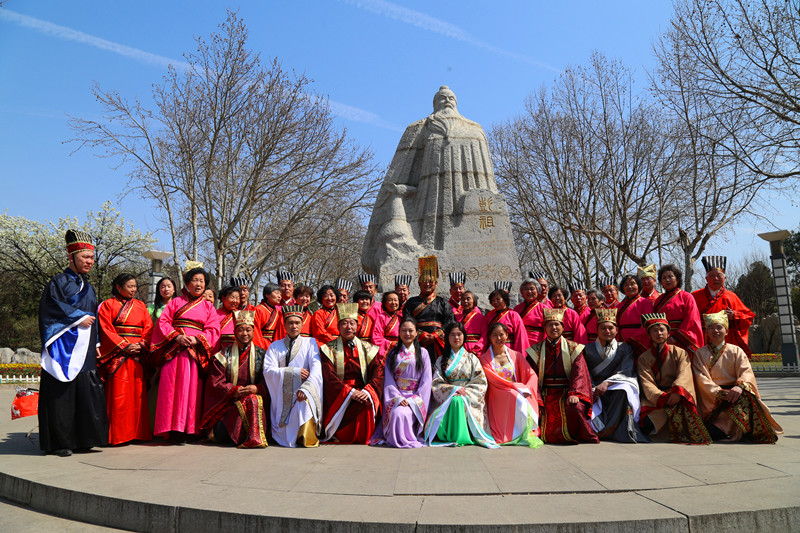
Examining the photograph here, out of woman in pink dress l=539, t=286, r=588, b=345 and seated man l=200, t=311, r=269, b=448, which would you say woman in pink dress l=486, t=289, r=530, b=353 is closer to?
woman in pink dress l=539, t=286, r=588, b=345

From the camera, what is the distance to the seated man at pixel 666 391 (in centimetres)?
571

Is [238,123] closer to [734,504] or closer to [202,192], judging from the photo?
[202,192]

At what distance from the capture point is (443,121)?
12.1m

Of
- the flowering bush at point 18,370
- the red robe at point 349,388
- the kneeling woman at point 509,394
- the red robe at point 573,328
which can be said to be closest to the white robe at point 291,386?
the red robe at point 349,388

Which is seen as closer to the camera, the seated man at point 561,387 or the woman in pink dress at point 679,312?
the seated man at point 561,387

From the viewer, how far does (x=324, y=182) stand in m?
17.2

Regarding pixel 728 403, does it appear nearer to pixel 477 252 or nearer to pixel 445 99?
pixel 477 252

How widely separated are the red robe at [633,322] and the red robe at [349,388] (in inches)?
116

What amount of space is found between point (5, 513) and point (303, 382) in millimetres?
2646

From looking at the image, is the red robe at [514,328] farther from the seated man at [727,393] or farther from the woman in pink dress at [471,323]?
the seated man at [727,393]

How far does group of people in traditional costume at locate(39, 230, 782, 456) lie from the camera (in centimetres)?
544

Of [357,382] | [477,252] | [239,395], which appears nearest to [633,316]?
[357,382]

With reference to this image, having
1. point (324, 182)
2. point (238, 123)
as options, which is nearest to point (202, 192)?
point (238, 123)

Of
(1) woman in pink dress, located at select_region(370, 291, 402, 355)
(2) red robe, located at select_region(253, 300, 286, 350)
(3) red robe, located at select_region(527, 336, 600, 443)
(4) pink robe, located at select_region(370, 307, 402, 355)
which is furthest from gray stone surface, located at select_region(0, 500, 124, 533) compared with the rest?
(3) red robe, located at select_region(527, 336, 600, 443)
